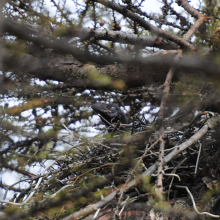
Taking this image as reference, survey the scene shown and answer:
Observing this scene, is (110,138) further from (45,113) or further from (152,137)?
(45,113)

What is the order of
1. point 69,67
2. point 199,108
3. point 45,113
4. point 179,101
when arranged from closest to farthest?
point 199,108, point 69,67, point 179,101, point 45,113

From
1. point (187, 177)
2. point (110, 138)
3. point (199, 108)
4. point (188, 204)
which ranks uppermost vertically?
point (199, 108)

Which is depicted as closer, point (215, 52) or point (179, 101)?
point (215, 52)

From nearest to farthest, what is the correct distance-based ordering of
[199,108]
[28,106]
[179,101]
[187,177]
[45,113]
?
[28,106]
[199,108]
[187,177]
[179,101]
[45,113]

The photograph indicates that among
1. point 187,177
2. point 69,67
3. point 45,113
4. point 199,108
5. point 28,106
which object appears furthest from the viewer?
point 45,113

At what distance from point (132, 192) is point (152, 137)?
574mm

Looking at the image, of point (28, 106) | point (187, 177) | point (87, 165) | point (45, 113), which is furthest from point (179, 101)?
point (45, 113)

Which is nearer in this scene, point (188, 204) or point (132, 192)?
point (188, 204)

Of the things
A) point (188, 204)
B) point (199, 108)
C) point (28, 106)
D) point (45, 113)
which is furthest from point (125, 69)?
point (45, 113)

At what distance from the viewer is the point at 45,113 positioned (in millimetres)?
5129

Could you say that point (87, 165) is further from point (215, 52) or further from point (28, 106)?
point (215, 52)

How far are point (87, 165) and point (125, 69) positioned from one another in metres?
1.03

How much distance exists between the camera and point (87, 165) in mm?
3053

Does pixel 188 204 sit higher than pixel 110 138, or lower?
lower
